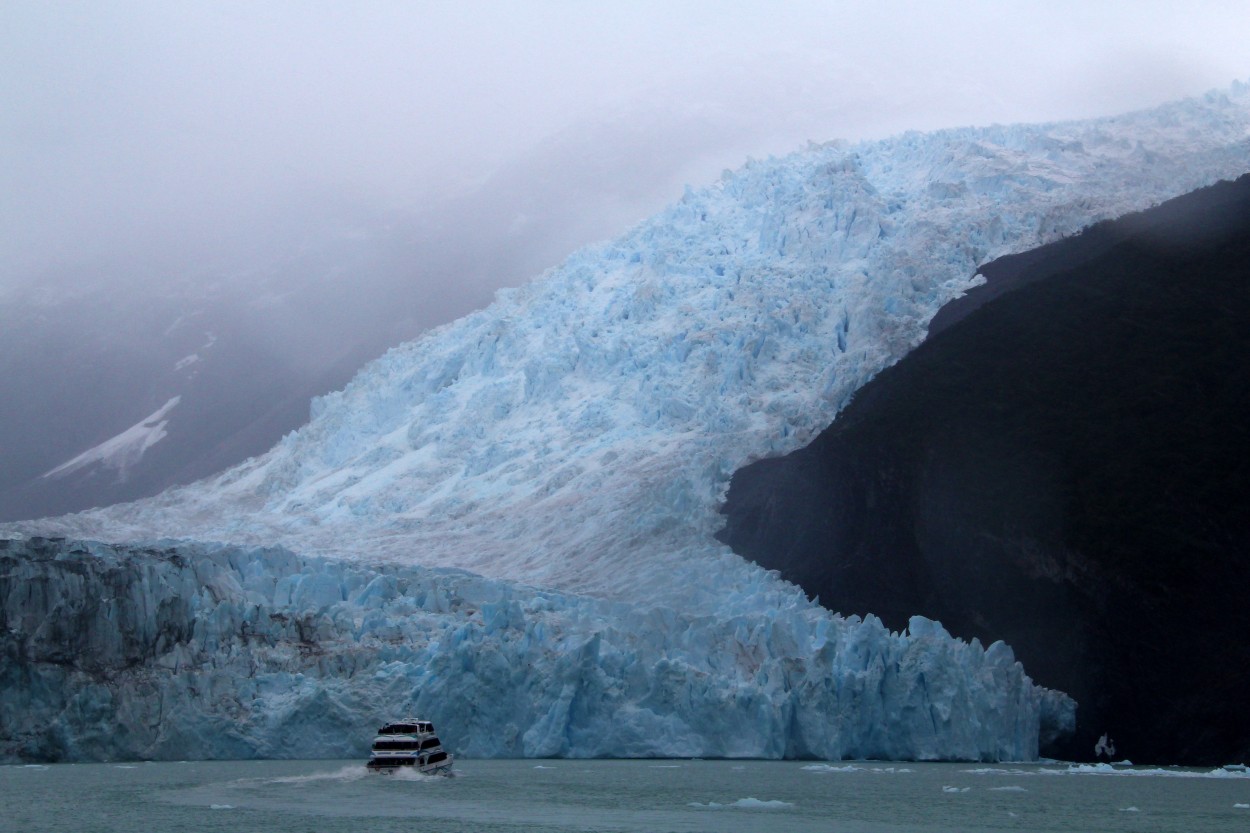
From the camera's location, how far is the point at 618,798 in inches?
941

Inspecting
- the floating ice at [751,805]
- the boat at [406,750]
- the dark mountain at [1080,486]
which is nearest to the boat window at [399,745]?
the boat at [406,750]

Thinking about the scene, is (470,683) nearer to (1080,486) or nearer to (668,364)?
(1080,486)

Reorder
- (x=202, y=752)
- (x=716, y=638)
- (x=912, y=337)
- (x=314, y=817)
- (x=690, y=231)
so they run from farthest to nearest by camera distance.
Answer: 1. (x=690, y=231)
2. (x=912, y=337)
3. (x=716, y=638)
4. (x=202, y=752)
5. (x=314, y=817)

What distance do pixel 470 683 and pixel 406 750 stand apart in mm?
3574

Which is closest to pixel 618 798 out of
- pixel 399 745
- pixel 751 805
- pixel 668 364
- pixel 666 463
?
pixel 751 805

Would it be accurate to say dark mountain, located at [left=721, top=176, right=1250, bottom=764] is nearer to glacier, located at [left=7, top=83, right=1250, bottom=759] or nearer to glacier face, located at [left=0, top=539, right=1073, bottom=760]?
glacier, located at [left=7, top=83, right=1250, bottom=759]

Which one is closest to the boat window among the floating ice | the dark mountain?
the floating ice

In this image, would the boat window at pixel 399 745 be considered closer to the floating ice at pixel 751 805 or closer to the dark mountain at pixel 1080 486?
the floating ice at pixel 751 805

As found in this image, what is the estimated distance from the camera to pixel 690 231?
61.6 metres

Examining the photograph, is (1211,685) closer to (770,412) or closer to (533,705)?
(533,705)

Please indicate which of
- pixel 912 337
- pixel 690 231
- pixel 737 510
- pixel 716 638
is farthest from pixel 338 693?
pixel 690 231

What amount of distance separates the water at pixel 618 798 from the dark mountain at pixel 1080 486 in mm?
3772

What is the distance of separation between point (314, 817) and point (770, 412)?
28512mm

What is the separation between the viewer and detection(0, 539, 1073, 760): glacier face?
95.1ft
